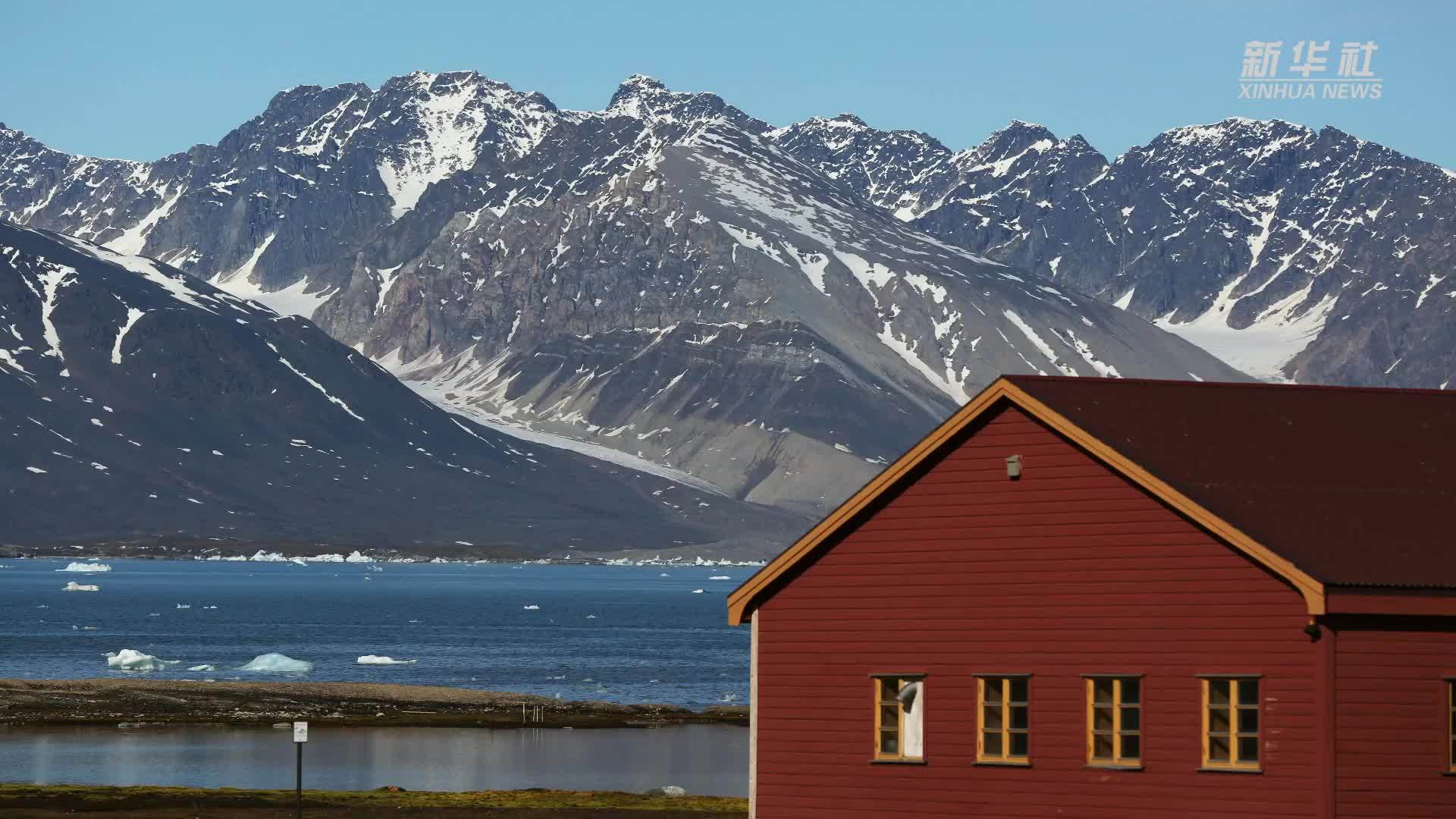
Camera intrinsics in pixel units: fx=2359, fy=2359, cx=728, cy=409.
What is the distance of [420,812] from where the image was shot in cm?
5703

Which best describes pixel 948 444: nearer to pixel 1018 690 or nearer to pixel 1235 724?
pixel 1018 690

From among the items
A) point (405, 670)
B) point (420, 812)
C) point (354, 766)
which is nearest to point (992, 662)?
point (420, 812)

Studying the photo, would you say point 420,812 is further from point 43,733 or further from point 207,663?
point 207,663

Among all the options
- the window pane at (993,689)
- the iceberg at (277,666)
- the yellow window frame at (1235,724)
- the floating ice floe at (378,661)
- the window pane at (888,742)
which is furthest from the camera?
the floating ice floe at (378,661)

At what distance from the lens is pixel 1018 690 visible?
134ft

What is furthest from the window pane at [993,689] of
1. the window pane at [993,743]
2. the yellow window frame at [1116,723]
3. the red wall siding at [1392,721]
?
the red wall siding at [1392,721]

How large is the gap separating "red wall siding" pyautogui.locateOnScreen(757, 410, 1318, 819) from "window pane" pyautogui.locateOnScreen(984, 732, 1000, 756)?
266 millimetres

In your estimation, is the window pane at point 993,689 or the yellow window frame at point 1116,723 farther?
the window pane at point 993,689

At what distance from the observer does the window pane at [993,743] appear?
40812mm

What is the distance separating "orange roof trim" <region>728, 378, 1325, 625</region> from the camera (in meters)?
37.3

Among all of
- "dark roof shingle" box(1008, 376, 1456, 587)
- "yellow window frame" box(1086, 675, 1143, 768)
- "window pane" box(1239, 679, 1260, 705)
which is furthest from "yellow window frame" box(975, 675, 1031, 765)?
"dark roof shingle" box(1008, 376, 1456, 587)

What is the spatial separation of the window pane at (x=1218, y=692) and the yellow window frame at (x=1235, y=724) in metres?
0.01

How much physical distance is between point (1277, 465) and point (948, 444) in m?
5.77

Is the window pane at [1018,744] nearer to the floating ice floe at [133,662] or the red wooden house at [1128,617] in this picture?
the red wooden house at [1128,617]
